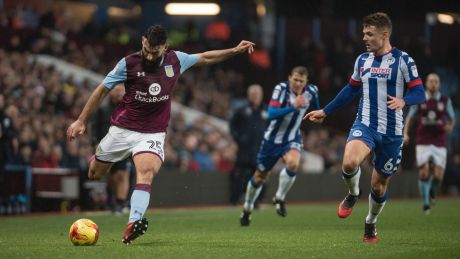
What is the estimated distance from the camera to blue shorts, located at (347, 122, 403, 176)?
34.1 ft

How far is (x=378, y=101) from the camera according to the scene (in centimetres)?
1039

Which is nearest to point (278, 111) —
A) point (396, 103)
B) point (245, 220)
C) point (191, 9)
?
point (245, 220)

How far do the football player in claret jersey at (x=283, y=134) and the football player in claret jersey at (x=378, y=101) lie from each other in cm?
349

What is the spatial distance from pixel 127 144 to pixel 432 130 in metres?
8.50

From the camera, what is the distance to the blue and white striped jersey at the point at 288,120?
46.9ft

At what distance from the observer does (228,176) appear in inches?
881

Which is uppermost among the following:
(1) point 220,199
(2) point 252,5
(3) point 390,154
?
(2) point 252,5

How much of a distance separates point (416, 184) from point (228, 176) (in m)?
7.53

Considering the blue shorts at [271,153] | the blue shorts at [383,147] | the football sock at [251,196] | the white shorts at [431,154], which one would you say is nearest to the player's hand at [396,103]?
the blue shorts at [383,147]

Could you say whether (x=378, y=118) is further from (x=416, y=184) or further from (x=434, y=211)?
(x=416, y=184)

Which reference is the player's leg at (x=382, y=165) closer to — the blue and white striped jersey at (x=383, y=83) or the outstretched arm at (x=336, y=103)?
the blue and white striped jersey at (x=383, y=83)

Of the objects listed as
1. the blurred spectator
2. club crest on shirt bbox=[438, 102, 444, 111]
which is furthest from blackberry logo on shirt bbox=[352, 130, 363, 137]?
club crest on shirt bbox=[438, 102, 444, 111]

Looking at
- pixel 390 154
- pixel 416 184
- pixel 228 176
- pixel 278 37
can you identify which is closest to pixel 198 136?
pixel 228 176

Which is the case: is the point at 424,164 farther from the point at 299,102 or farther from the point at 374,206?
the point at 374,206
